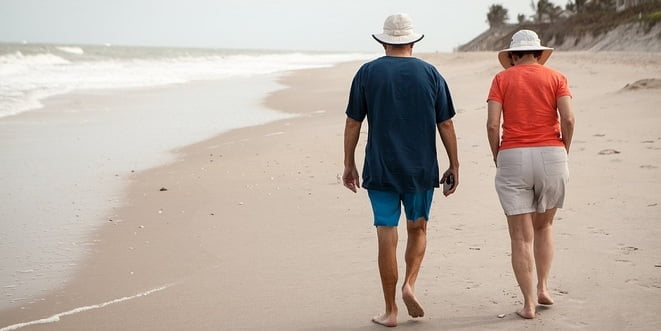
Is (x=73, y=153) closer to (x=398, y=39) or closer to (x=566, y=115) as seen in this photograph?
(x=398, y=39)

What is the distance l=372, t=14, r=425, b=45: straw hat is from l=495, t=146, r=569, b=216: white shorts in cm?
84

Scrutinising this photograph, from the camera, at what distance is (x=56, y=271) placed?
17.4 ft

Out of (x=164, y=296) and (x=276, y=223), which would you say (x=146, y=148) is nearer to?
(x=276, y=223)

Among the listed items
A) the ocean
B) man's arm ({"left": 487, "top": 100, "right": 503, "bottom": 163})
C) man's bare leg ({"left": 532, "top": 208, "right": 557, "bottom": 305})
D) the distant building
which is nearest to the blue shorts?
man's arm ({"left": 487, "top": 100, "right": 503, "bottom": 163})

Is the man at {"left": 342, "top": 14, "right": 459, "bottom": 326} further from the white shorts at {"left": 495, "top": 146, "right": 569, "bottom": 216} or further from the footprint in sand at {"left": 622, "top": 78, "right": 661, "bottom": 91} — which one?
the footprint in sand at {"left": 622, "top": 78, "right": 661, "bottom": 91}

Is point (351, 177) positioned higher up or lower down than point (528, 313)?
higher up

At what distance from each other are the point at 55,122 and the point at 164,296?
38.1ft

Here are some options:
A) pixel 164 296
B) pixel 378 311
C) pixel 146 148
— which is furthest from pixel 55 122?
pixel 378 311

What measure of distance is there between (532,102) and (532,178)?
0.42m

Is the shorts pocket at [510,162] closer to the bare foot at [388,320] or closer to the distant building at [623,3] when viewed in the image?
the bare foot at [388,320]

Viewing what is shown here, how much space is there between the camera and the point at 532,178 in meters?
4.02

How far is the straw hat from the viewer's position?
3.98m

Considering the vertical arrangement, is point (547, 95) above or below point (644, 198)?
above

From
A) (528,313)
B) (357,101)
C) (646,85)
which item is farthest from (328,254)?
(646,85)
